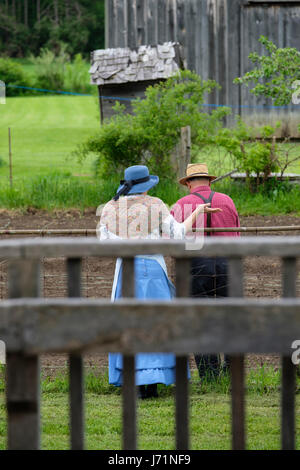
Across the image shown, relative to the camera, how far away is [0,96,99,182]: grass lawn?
48.4 ft

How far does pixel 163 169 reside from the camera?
11.6 m

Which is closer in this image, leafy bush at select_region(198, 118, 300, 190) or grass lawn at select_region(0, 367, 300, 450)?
grass lawn at select_region(0, 367, 300, 450)

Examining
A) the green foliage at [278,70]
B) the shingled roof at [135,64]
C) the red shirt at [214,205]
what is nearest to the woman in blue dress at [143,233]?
the red shirt at [214,205]

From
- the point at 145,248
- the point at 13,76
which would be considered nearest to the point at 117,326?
the point at 145,248

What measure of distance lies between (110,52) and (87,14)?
34873 mm

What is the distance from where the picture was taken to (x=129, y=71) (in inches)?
526

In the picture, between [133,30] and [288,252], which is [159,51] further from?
[288,252]

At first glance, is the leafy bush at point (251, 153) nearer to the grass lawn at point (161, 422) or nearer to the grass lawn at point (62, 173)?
the grass lawn at point (62, 173)

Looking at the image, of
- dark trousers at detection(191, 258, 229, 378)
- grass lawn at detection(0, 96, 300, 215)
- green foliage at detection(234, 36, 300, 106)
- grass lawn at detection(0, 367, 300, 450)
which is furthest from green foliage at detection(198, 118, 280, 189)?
grass lawn at detection(0, 367, 300, 450)

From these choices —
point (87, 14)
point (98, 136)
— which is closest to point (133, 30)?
point (98, 136)

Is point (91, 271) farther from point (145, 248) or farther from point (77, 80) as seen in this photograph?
point (77, 80)

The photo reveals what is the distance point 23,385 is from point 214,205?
3.84m

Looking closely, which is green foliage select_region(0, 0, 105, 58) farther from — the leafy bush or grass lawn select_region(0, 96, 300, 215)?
the leafy bush

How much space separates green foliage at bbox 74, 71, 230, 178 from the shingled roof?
1.32 metres
